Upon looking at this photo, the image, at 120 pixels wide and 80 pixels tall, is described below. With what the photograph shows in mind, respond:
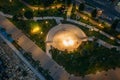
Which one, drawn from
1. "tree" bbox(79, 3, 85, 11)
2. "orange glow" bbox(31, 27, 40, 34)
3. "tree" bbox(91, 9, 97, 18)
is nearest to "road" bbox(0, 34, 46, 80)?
"orange glow" bbox(31, 27, 40, 34)

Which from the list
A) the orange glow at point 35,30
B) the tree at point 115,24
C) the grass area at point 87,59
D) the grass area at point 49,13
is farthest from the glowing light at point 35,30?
the tree at point 115,24

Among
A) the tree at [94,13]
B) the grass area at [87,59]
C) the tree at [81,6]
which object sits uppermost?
the tree at [81,6]

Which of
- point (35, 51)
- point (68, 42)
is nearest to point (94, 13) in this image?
point (68, 42)

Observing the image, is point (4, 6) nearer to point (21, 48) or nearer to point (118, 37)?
point (21, 48)

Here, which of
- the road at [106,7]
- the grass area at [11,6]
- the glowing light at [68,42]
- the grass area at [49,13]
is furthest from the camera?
the road at [106,7]

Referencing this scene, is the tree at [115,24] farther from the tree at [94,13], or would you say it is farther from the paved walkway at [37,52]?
the tree at [94,13]

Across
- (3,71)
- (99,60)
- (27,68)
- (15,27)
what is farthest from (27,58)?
(99,60)
